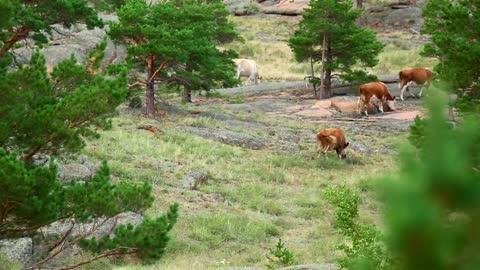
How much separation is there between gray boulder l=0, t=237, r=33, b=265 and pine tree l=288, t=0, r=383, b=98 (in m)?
23.5

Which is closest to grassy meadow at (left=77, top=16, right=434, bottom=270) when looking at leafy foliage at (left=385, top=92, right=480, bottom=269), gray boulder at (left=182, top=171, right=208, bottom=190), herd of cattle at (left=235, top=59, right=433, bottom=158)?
gray boulder at (left=182, top=171, right=208, bottom=190)

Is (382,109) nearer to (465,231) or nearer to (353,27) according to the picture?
(353,27)

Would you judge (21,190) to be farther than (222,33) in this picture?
No

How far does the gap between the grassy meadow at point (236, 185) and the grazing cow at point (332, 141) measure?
1.15 ft

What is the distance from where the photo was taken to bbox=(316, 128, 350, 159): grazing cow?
2253 centimetres

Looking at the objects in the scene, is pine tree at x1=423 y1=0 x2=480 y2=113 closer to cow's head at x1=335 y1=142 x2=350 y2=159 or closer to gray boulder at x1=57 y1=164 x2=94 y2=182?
gray boulder at x1=57 y1=164 x2=94 y2=182

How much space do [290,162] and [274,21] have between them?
129 ft

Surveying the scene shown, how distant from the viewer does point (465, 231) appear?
84 cm

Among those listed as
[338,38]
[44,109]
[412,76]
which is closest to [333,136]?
[412,76]

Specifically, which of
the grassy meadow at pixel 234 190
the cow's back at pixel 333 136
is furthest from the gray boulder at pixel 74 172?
the cow's back at pixel 333 136

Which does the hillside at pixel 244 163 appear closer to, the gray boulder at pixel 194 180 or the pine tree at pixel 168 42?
the gray boulder at pixel 194 180

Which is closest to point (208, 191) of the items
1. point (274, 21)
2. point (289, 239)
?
point (289, 239)

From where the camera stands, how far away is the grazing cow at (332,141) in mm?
22531

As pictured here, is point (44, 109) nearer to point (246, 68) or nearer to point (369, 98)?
point (369, 98)
